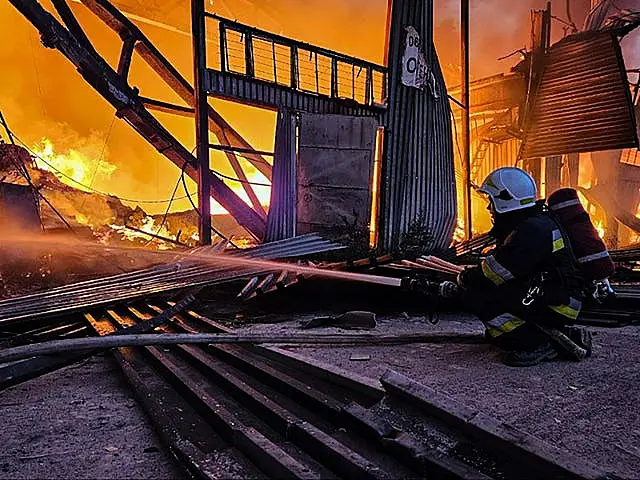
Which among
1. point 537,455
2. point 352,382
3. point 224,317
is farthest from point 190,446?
point 224,317

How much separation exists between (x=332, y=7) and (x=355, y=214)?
14.2 m

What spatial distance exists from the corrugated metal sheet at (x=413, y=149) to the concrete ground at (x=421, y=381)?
5.90 m

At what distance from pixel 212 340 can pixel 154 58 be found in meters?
7.22

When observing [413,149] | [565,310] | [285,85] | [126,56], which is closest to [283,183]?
[285,85]

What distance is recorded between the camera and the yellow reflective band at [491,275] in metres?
3.69

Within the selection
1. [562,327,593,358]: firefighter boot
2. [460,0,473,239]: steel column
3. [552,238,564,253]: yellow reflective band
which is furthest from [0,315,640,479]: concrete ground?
[460,0,473,239]: steel column

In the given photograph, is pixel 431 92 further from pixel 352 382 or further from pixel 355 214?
pixel 352 382

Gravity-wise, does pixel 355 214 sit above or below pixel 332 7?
below

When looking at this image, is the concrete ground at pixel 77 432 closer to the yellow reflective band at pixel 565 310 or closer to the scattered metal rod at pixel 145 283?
the scattered metal rod at pixel 145 283

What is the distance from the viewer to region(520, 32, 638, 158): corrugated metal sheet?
12117 millimetres

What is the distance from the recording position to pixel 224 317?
634cm

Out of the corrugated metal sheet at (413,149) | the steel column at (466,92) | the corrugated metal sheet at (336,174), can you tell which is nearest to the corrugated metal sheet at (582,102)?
the steel column at (466,92)

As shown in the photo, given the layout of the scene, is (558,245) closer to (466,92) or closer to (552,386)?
(552,386)

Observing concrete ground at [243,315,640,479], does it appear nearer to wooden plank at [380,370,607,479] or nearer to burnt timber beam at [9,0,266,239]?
wooden plank at [380,370,607,479]
